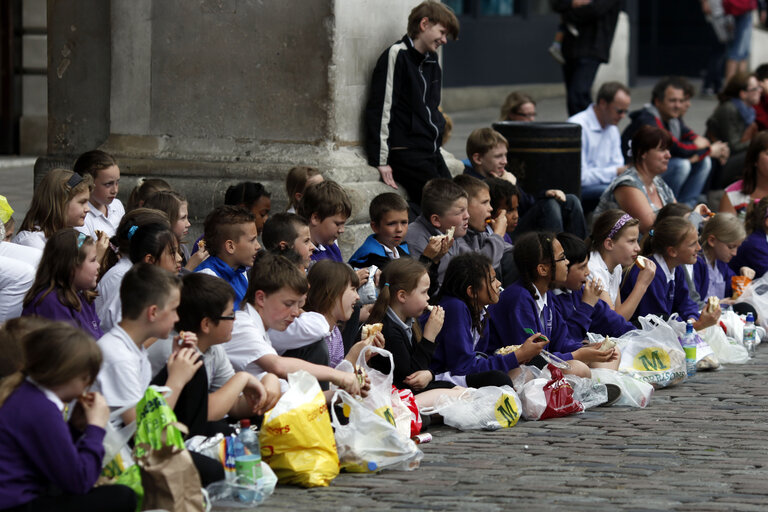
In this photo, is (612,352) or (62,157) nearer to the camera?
(612,352)

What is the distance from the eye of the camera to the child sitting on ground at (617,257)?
872cm

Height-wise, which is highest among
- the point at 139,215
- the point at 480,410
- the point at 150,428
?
the point at 139,215

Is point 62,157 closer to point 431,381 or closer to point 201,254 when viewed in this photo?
point 201,254

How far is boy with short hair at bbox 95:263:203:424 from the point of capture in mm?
5410

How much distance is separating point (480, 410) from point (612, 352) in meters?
1.10

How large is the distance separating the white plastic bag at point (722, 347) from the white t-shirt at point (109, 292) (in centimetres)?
388

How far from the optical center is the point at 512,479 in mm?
5820

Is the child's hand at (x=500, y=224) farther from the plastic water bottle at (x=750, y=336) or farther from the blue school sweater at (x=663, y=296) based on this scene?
the plastic water bottle at (x=750, y=336)

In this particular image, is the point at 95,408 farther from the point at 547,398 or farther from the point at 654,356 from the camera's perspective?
the point at 654,356

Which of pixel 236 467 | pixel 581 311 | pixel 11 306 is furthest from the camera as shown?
pixel 581 311

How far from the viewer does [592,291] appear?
8.15 meters

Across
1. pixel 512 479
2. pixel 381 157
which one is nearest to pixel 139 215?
pixel 512 479

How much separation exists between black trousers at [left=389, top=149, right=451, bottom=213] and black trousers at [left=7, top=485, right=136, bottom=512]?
194 inches

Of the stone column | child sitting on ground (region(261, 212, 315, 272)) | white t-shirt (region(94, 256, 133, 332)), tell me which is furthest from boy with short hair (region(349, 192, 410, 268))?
white t-shirt (region(94, 256, 133, 332))
